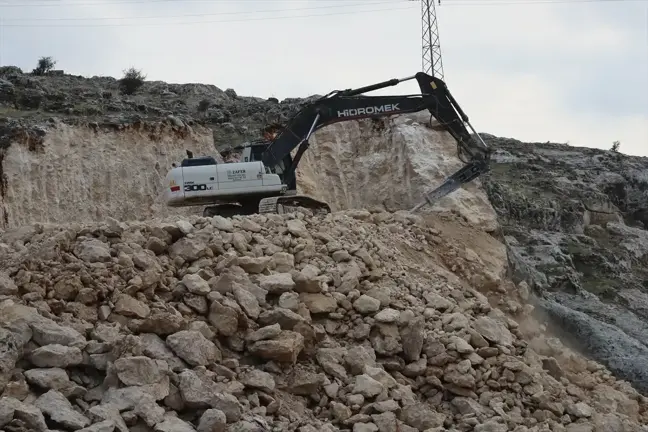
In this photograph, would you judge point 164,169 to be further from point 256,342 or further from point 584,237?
point 584,237

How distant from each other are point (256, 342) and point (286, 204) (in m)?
5.12

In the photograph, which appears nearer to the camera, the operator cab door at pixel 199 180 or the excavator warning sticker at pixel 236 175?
the operator cab door at pixel 199 180

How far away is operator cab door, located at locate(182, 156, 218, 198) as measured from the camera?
13414 mm

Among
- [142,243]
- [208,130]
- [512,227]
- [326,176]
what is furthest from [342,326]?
[512,227]

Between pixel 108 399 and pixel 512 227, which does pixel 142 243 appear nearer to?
pixel 108 399

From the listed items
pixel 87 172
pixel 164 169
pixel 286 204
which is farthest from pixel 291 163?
pixel 87 172

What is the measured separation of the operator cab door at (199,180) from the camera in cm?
1341

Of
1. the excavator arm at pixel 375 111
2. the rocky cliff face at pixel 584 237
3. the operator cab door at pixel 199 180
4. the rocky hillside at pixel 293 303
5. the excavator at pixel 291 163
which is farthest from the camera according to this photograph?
the excavator arm at pixel 375 111

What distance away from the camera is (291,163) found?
14.6 meters

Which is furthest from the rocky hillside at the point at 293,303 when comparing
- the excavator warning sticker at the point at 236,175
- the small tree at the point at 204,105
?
the small tree at the point at 204,105

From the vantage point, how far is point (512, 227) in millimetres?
20234

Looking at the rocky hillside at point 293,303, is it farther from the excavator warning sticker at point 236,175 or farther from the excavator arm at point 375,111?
the excavator warning sticker at point 236,175

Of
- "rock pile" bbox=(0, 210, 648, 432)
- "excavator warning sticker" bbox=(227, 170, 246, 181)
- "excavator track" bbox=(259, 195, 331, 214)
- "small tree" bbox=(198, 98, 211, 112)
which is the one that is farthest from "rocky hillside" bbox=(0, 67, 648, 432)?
"small tree" bbox=(198, 98, 211, 112)

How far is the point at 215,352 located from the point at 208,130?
35.7ft
